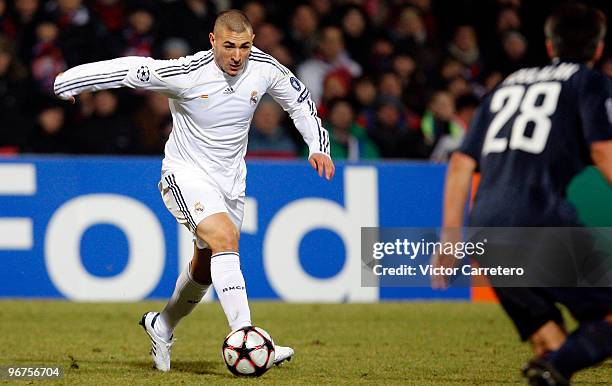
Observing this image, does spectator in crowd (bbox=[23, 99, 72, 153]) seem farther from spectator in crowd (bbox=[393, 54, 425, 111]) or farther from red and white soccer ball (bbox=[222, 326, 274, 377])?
red and white soccer ball (bbox=[222, 326, 274, 377])

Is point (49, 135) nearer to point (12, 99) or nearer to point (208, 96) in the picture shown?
point (12, 99)

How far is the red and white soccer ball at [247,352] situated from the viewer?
Result: 20.7 feet

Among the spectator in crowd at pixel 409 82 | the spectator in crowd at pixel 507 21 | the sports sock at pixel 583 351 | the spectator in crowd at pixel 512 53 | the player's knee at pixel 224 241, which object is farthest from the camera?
the spectator in crowd at pixel 507 21

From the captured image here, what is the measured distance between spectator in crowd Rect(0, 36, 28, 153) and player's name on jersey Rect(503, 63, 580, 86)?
26.0 ft

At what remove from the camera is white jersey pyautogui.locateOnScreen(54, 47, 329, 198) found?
6852 millimetres

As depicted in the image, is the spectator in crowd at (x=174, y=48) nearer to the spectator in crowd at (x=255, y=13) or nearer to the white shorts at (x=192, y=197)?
the spectator in crowd at (x=255, y=13)

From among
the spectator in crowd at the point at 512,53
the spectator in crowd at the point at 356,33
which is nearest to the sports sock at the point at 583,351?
the spectator in crowd at the point at 356,33

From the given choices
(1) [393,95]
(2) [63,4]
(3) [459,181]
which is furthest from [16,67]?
(3) [459,181]

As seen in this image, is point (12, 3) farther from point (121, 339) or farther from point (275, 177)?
point (121, 339)

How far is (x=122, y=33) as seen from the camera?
1340 cm

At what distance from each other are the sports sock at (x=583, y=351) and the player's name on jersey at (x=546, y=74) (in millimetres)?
1068

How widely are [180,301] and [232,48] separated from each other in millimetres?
1594

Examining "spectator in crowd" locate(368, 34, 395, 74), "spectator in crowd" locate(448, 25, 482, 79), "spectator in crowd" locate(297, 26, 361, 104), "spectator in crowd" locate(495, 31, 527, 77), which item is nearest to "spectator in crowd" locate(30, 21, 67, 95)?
"spectator in crowd" locate(297, 26, 361, 104)

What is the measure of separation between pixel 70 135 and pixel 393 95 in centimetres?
368
